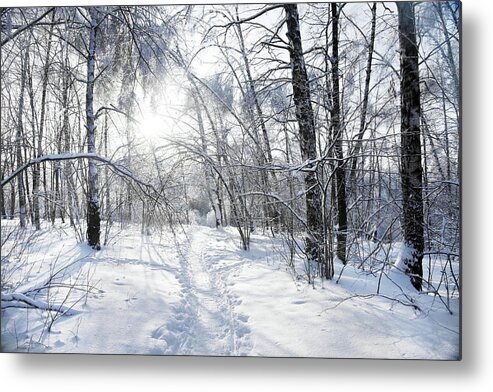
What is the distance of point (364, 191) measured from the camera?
186 centimetres

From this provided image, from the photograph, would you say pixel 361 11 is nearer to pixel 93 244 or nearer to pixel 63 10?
pixel 63 10

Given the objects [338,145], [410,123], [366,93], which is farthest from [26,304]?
[410,123]

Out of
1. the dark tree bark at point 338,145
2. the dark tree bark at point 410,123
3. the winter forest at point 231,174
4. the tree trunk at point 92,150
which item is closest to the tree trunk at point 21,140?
the winter forest at point 231,174

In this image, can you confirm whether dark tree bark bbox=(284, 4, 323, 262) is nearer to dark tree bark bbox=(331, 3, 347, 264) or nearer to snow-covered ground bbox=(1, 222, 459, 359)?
dark tree bark bbox=(331, 3, 347, 264)

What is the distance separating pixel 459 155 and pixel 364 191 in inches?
22.4

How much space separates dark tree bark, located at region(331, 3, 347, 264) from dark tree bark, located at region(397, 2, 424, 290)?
1.22 ft

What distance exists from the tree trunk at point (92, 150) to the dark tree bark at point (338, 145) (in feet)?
5.31

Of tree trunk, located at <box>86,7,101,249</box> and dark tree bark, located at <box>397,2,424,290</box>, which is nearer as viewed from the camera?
dark tree bark, located at <box>397,2,424,290</box>

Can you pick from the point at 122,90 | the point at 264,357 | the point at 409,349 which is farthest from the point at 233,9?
the point at 409,349

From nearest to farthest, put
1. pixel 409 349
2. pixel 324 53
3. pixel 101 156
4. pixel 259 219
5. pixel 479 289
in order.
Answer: pixel 409 349, pixel 479 289, pixel 101 156, pixel 324 53, pixel 259 219

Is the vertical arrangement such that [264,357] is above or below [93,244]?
below

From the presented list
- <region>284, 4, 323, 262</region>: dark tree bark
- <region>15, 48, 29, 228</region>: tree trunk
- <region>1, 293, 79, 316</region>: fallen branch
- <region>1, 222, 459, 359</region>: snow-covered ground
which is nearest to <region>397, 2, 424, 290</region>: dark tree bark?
<region>1, 222, 459, 359</region>: snow-covered ground

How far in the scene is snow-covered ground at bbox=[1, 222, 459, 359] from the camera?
150 cm

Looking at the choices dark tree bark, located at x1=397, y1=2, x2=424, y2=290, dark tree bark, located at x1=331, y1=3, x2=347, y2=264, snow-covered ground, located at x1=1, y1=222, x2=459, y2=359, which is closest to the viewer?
snow-covered ground, located at x1=1, y1=222, x2=459, y2=359
